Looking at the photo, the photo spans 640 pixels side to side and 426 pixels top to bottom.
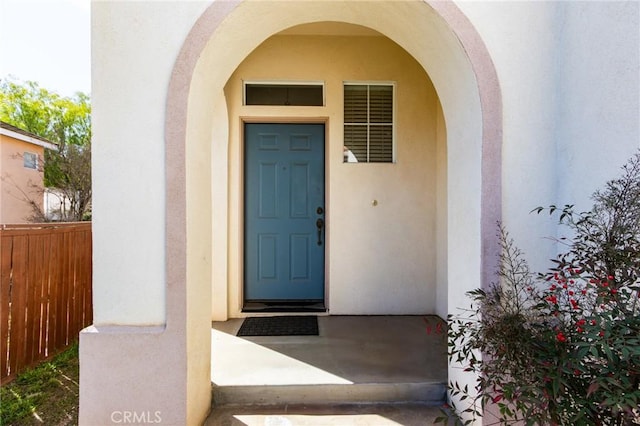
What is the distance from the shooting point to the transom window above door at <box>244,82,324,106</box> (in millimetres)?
4105

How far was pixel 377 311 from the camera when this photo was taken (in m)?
4.05

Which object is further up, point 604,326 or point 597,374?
point 604,326

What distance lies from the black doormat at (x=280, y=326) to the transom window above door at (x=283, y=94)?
Result: 254 centimetres

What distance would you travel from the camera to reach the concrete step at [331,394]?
2.49m

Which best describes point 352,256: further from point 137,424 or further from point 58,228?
point 58,228

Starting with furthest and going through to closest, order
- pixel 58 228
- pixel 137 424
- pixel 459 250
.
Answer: pixel 58 228
pixel 459 250
pixel 137 424

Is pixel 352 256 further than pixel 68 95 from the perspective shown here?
No

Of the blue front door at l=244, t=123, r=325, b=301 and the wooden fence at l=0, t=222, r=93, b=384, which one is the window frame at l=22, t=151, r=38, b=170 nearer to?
the wooden fence at l=0, t=222, r=93, b=384

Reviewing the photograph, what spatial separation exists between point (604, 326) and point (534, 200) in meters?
1.03

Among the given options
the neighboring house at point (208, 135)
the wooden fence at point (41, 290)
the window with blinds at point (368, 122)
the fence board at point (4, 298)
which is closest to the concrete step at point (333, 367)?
the neighboring house at point (208, 135)

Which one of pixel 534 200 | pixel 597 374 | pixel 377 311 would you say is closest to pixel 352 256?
pixel 377 311

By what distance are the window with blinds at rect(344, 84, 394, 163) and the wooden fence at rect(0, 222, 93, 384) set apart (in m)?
3.11

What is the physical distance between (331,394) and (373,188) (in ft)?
7.65

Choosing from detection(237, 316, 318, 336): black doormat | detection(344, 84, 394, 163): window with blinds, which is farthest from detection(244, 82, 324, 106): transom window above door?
detection(237, 316, 318, 336): black doormat
